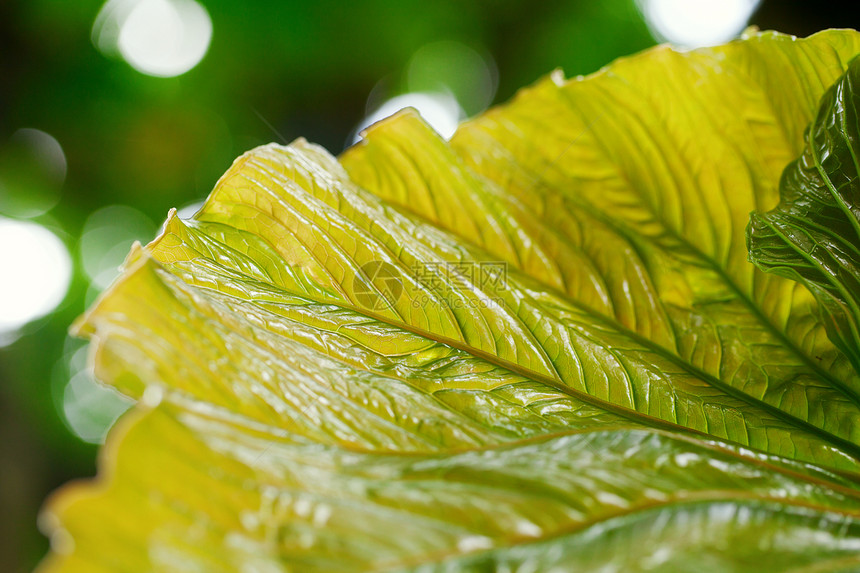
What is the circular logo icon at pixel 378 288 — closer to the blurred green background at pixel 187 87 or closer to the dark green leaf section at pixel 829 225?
the dark green leaf section at pixel 829 225

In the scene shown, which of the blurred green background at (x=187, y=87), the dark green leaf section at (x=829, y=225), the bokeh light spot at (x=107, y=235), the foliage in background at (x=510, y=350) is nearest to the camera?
the foliage in background at (x=510, y=350)

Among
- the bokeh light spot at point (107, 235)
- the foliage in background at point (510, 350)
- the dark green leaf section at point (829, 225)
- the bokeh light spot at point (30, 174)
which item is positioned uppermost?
the dark green leaf section at point (829, 225)

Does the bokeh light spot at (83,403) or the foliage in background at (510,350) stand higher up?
the foliage in background at (510,350)

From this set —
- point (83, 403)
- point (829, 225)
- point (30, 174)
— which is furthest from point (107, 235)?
point (829, 225)

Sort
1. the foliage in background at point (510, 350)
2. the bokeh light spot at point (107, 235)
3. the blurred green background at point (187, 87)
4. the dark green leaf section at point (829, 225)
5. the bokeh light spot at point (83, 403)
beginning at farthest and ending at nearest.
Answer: the bokeh light spot at point (83, 403) → the bokeh light spot at point (107, 235) → the blurred green background at point (187, 87) → the dark green leaf section at point (829, 225) → the foliage in background at point (510, 350)

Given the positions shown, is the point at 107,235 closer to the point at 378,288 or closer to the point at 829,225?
the point at 378,288

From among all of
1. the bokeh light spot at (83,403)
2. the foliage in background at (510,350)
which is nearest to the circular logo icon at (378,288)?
the foliage in background at (510,350)

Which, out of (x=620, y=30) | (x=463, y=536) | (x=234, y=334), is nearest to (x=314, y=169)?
(x=234, y=334)

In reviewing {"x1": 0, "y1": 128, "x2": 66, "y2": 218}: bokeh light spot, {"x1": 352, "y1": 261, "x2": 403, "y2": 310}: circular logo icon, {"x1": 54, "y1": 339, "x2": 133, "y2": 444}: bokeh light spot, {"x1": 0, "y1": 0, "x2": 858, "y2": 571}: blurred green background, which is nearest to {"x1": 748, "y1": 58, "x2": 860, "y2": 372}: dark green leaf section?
{"x1": 352, "y1": 261, "x2": 403, "y2": 310}: circular logo icon
